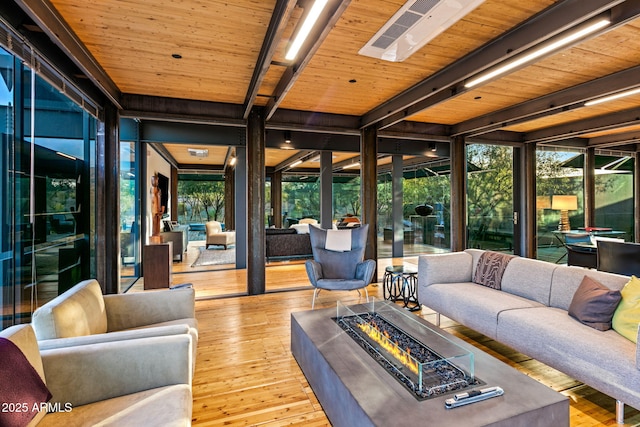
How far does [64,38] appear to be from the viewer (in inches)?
102

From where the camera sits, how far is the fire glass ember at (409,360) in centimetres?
178

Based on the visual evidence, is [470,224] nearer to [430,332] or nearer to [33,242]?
[430,332]

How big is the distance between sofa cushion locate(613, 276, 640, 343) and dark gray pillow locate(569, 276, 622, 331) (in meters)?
0.03

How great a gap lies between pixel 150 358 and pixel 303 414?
1045 millimetres

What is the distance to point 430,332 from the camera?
2.38m

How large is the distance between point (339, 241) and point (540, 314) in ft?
8.43

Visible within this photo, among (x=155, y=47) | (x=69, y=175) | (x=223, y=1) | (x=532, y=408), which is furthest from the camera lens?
(x=69, y=175)

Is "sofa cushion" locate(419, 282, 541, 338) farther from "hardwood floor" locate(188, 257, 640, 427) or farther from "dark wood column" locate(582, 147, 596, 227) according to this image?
"dark wood column" locate(582, 147, 596, 227)

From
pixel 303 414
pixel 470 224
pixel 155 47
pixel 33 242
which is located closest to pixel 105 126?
pixel 155 47

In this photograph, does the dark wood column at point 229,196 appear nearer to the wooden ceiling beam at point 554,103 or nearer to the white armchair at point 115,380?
the wooden ceiling beam at point 554,103

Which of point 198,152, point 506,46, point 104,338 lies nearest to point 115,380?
point 104,338

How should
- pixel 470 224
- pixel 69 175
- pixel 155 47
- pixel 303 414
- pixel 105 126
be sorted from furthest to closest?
pixel 470 224, pixel 105 126, pixel 69 175, pixel 155 47, pixel 303 414

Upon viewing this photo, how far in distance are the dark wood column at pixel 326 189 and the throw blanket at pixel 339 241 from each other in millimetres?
2679

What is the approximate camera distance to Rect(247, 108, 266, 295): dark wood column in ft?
16.0
